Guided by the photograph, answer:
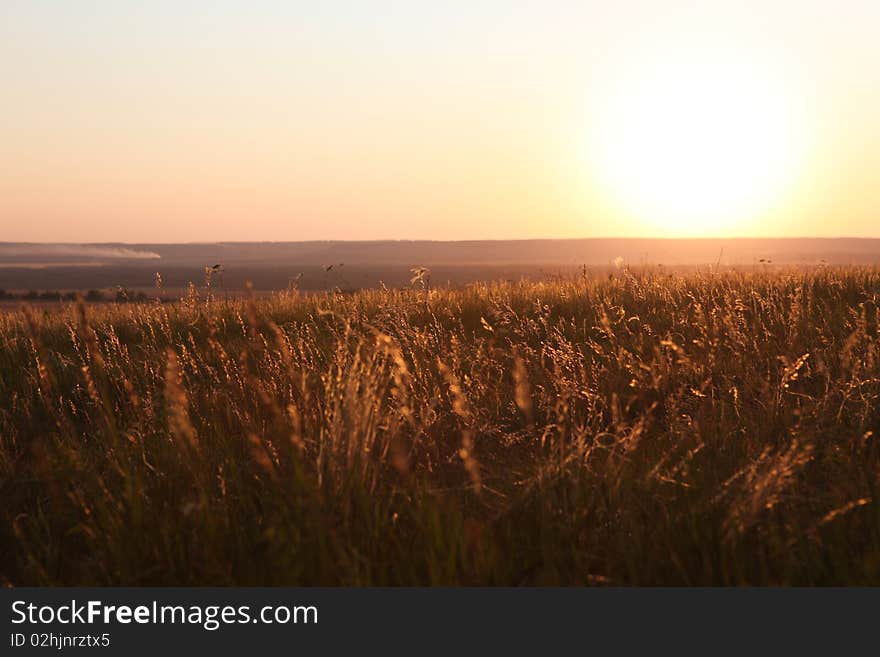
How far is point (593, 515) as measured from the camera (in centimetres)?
272

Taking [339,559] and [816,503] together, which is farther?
[816,503]

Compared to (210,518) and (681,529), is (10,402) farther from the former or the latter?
(681,529)

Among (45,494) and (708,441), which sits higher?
(708,441)

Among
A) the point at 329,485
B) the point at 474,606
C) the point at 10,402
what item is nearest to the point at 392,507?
the point at 329,485

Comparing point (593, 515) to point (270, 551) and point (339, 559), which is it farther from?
point (270, 551)

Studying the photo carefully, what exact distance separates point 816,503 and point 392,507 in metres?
1.66

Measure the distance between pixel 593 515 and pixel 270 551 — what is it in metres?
1.17

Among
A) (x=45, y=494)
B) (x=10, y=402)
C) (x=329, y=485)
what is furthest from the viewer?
(x=10, y=402)

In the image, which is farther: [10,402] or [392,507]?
[10,402]

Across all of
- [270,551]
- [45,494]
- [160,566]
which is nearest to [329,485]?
[270,551]

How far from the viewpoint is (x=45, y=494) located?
11.1 ft

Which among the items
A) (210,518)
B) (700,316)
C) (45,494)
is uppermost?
(700,316)

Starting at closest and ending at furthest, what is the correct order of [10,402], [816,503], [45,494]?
[816,503] < [45,494] < [10,402]

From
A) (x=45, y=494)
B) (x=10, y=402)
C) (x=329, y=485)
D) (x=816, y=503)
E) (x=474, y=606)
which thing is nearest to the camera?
(x=474, y=606)
